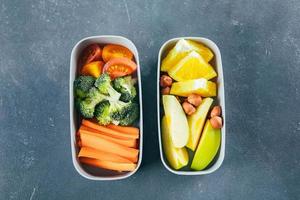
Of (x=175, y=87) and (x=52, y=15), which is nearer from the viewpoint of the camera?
(x=175, y=87)

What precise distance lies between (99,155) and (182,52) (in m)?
0.48

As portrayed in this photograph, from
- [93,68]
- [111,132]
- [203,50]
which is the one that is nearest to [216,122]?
[203,50]

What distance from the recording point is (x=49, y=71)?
173 cm

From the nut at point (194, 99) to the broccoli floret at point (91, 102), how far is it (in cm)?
31

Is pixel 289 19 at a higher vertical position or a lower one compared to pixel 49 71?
higher

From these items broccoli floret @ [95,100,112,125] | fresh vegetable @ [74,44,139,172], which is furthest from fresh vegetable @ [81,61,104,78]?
broccoli floret @ [95,100,112,125]

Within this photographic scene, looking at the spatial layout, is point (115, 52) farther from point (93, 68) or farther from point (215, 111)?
point (215, 111)

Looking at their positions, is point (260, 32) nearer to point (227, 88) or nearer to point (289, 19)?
point (289, 19)

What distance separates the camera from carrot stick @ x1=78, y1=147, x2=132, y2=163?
154 cm

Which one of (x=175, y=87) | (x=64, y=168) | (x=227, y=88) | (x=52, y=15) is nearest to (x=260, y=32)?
(x=227, y=88)

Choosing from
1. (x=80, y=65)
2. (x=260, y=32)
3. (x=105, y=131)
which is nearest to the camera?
(x=105, y=131)

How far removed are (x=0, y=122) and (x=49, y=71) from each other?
282 millimetres

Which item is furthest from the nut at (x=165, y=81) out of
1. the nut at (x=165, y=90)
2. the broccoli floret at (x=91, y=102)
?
the broccoli floret at (x=91, y=102)

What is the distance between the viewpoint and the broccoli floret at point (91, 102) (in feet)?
5.04
